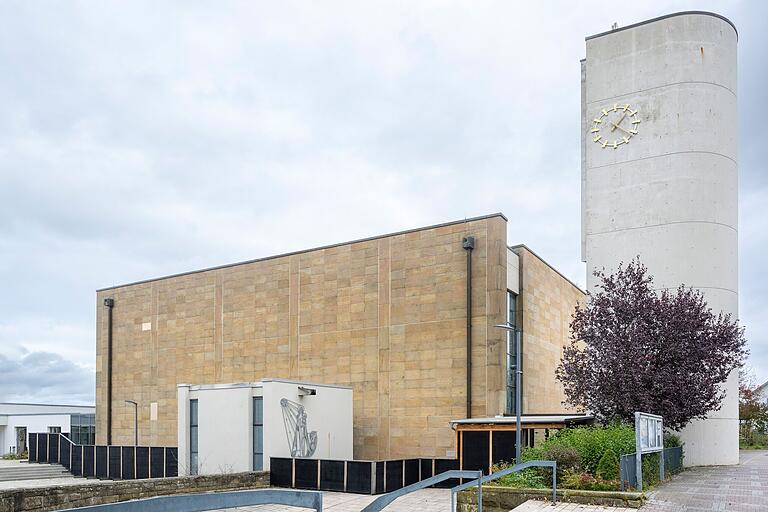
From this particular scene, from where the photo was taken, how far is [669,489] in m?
16.6

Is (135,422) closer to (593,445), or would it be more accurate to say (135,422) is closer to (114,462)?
(114,462)

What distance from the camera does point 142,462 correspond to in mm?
28562

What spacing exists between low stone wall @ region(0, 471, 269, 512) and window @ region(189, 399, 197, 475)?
570 cm

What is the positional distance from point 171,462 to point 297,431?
553 cm

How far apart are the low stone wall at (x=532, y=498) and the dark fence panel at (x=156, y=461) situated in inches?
627

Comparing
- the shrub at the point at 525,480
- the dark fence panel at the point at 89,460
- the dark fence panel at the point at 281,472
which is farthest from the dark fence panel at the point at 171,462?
the shrub at the point at 525,480

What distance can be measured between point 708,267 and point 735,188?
3.65 metres

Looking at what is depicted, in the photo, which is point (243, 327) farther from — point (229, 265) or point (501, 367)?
point (501, 367)

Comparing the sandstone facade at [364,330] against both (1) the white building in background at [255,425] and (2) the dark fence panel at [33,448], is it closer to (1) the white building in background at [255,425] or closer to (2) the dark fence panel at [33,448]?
(1) the white building in background at [255,425]

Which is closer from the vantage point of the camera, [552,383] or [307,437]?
[307,437]

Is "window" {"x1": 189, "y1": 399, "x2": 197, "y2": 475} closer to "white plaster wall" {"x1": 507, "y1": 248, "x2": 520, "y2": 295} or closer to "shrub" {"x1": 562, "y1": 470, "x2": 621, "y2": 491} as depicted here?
"white plaster wall" {"x1": 507, "y1": 248, "x2": 520, "y2": 295}

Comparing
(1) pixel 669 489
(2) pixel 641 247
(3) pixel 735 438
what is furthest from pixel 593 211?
(1) pixel 669 489

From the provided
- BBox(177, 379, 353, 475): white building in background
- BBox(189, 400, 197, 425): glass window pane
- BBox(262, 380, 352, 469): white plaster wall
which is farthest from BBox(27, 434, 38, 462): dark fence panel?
BBox(262, 380, 352, 469): white plaster wall

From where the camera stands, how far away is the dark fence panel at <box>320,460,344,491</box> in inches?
888
